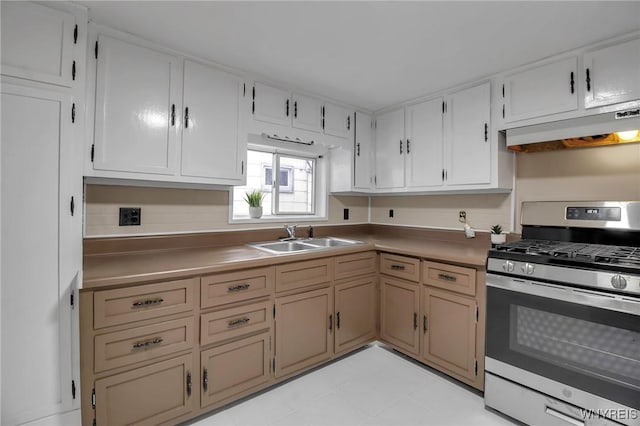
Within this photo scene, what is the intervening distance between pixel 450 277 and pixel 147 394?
6.23ft

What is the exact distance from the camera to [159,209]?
2150 mm

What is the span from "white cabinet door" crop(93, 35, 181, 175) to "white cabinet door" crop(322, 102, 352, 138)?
1.24m

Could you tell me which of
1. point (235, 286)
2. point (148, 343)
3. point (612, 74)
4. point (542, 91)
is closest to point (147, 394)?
point (148, 343)

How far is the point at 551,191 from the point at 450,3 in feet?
5.03

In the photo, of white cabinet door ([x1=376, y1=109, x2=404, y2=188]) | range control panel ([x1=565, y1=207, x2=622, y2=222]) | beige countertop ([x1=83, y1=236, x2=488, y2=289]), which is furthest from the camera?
white cabinet door ([x1=376, y1=109, x2=404, y2=188])

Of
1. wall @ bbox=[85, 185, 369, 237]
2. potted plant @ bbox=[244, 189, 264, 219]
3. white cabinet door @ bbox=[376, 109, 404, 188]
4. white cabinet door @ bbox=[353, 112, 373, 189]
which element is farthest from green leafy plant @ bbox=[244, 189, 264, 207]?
white cabinet door @ bbox=[376, 109, 404, 188]

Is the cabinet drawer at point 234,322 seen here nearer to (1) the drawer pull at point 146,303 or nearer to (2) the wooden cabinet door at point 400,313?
(1) the drawer pull at point 146,303

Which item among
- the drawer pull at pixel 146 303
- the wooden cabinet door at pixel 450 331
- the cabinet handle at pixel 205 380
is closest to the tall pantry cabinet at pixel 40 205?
the drawer pull at pixel 146 303

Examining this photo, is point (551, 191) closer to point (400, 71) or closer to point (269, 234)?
point (400, 71)

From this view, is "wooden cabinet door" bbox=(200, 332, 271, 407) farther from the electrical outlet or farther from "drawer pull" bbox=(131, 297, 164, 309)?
the electrical outlet

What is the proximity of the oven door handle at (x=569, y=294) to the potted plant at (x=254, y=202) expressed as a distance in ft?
5.86

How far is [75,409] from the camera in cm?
147

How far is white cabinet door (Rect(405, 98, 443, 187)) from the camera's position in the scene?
8.42 feet

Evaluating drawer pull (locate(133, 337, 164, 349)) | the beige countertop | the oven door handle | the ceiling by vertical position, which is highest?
the ceiling
